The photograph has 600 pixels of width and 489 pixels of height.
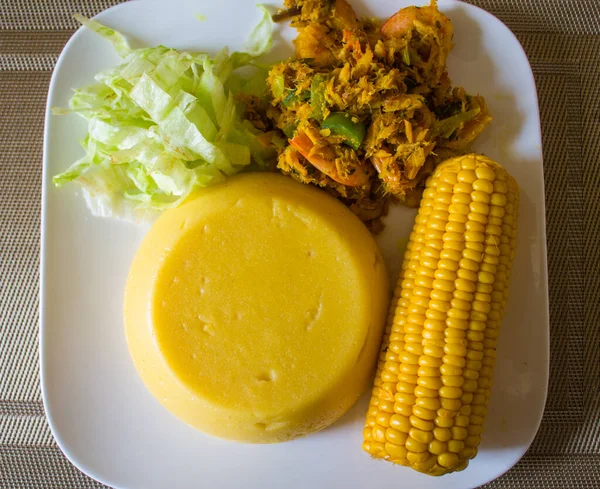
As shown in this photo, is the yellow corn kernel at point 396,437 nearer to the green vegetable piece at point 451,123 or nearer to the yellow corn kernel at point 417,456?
the yellow corn kernel at point 417,456

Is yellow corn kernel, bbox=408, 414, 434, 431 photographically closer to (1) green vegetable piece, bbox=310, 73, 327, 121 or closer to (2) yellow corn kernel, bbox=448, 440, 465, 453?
(2) yellow corn kernel, bbox=448, 440, 465, 453

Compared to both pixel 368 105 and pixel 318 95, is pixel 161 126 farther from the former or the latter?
pixel 368 105

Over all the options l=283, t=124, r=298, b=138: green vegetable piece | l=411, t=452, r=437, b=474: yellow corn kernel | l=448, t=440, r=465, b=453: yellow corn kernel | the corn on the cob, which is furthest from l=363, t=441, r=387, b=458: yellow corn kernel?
l=283, t=124, r=298, b=138: green vegetable piece

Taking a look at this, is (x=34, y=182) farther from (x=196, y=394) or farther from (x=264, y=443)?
(x=264, y=443)

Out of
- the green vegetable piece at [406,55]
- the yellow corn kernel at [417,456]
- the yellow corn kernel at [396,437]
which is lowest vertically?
the yellow corn kernel at [417,456]

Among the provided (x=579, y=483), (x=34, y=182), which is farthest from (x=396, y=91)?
(x=579, y=483)

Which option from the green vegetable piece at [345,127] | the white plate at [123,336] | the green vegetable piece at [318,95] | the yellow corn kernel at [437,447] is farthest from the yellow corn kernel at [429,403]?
the green vegetable piece at [318,95]
